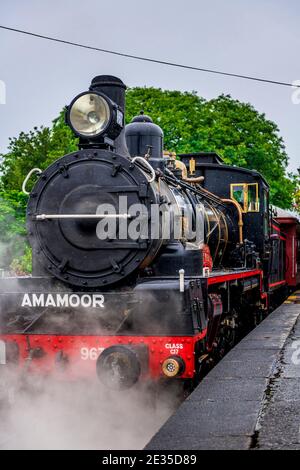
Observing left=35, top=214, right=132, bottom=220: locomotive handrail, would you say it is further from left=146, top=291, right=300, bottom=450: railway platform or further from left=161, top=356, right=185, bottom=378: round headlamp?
left=146, top=291, right=300, bottom=450: railway platform

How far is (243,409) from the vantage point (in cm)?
543

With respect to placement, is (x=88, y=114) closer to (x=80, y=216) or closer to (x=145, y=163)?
(x=145, y=163)

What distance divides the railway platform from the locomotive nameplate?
1.28 metres

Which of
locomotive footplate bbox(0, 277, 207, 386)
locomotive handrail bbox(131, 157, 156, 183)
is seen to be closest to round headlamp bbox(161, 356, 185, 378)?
locomotive footplate bbox(0, 277, 207, 386)

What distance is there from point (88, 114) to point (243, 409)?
3.39 metres

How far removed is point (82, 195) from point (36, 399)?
206cm

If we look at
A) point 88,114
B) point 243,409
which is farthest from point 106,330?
point 88,114

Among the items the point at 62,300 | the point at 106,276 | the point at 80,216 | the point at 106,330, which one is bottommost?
the point at 106,330

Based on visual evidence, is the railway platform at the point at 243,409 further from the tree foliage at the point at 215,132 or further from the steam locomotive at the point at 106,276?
the tree foliage at the point at 215,132

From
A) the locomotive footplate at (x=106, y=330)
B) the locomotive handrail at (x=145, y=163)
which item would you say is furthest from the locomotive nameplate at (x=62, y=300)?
the locomotive handrail at (x=145, y=163)

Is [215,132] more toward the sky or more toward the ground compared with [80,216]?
more toward the sky

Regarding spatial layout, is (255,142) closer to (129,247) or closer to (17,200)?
(17,200)
